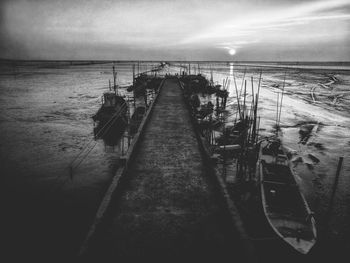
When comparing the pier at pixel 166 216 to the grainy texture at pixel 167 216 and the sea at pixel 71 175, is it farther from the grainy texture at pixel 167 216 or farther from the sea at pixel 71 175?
the sea at pixel 71 175

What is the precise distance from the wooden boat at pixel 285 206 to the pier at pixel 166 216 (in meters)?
1.70

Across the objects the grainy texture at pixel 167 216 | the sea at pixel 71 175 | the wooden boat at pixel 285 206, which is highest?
the grainy texture at pixel 167 216

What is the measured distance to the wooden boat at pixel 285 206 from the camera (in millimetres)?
6000

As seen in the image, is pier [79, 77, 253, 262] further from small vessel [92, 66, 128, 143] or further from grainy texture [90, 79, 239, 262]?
small vessel [92, 66, 128, 143]

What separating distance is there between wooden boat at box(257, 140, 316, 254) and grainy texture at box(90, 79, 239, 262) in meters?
1.80

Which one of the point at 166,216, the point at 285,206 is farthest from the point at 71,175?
the point at 285,206

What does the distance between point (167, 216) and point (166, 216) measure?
3cm

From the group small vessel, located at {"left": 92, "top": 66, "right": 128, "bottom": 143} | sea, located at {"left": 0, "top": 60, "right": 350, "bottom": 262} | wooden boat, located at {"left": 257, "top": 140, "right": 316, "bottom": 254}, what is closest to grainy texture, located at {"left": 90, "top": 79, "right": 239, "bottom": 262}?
wooden boat, located at {"left": 257, "top": 140, "right": 316, "bottom": 254}

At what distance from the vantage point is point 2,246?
7219 mm

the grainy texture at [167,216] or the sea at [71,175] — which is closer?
the grainy texture at [167,216]

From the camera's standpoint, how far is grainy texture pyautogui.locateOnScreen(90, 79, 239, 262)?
5.02m

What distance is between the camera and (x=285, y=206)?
735 cm

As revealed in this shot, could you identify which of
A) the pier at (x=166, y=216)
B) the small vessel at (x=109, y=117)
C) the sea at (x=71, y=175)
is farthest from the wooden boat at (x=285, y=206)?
the small vessel at (x=109, y=117)

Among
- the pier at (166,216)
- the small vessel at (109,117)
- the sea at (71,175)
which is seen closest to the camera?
the pier at (166,216)
